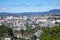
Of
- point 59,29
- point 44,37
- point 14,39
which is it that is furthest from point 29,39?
point 44,37

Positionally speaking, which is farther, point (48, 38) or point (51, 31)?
point (51, 31)

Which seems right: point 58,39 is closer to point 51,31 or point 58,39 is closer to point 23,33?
point 51,31

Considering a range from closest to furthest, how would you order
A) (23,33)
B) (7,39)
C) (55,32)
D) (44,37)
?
(44,37), (55,32), (7,39), (23,33)

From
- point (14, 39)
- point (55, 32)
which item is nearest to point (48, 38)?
point (55, 32)

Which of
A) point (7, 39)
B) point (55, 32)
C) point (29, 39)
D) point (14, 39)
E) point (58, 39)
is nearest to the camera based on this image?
point (58, 39)

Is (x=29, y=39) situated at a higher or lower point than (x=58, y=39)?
lower

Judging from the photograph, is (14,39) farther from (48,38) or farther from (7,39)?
(48,38)

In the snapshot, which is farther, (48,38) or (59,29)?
(59,29)

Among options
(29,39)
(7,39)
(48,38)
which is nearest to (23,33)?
(29,39)

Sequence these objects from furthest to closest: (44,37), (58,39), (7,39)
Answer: (7,39) → (44,37) → (58,39)

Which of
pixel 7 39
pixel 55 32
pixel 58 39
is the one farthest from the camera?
pixel 7 39
